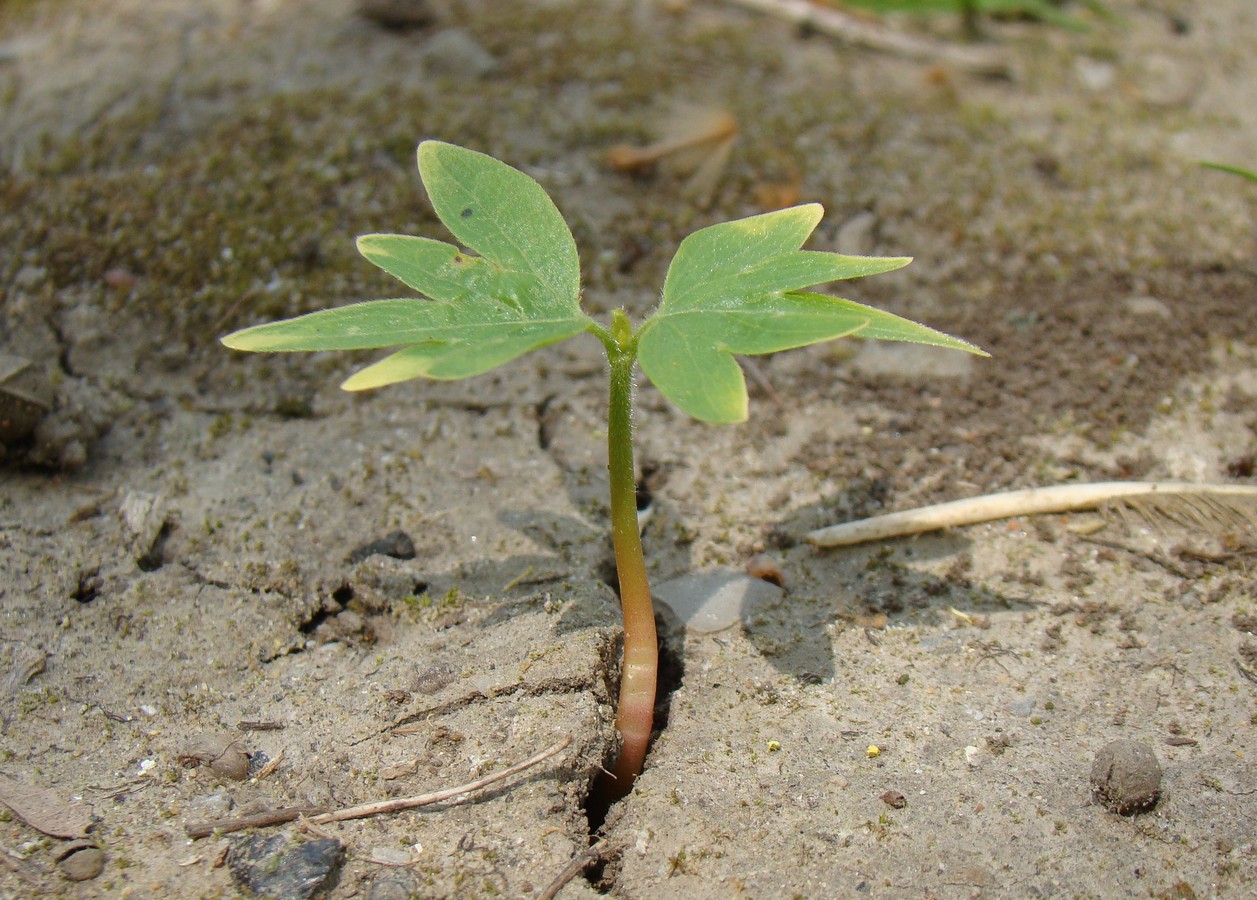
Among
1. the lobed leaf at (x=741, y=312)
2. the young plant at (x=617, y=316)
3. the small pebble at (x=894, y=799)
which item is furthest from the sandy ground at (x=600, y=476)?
the lobed leaf at (x=741, y=312)

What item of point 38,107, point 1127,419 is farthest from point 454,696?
point 38,107

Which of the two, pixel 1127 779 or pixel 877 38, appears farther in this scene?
pixel 877 38

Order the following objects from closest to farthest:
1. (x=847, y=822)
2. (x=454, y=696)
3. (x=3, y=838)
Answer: (x=3, y=838)
(x=847, y=822)
(x=454, y=696)

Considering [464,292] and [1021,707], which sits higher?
[464,292]

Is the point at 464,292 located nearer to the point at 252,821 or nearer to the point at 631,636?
the point at 631,636

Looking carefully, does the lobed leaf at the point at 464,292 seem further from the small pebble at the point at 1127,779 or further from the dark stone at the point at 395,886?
the small pebble at the point at 1127,779

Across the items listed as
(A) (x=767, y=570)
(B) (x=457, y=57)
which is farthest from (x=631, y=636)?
(B) (x=457, y=57)

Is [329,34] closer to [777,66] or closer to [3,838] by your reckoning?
[777,66]
